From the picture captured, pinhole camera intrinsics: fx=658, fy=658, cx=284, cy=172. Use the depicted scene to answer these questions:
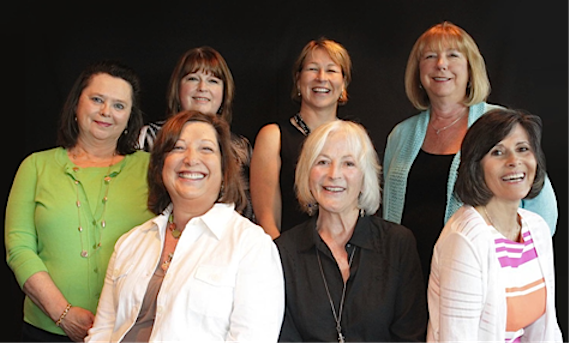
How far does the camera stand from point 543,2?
11.9 ft

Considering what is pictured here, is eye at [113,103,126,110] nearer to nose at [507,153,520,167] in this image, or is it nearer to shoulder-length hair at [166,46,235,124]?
shoulder-length hair at [166,46,235,124]

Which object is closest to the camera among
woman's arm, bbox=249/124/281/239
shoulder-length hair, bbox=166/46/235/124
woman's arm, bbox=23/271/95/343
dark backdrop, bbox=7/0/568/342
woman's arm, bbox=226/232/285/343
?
woman's arm, bbox=226/232/285/343

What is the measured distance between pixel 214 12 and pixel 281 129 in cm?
113

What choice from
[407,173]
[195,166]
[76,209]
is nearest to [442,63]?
[407,173]

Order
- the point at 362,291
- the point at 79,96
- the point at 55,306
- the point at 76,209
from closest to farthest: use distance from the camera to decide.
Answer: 1. the point at 362,291
2. the point at 55,306
3. the point at 76,209
4. the point at 79,96

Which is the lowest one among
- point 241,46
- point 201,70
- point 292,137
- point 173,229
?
point 173,229

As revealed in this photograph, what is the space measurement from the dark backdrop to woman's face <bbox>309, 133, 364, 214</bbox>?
1421 millimetres

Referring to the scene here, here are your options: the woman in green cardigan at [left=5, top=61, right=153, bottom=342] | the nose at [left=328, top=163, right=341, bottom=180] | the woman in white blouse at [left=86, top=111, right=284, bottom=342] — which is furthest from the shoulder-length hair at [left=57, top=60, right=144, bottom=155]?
the nose at [left=328, top=163, right=341, bottom=180]

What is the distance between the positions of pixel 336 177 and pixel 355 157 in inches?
4.6

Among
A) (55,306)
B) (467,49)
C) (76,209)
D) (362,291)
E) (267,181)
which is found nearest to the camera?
(362,291)

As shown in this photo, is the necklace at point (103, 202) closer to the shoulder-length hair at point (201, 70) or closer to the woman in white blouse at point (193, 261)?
the woman in white blouse at point (193, 261)

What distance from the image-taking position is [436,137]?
3.03 meters

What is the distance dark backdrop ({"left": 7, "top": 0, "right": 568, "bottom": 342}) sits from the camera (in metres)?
3.85

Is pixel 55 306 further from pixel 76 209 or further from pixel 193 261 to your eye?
pixel 193 261
